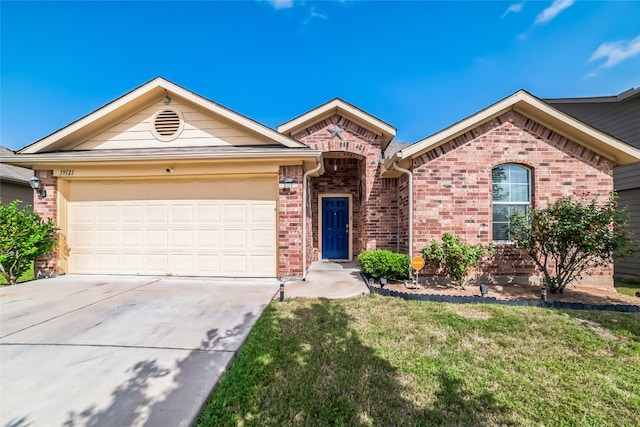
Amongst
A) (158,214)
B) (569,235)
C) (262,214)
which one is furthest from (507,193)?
(158,214)

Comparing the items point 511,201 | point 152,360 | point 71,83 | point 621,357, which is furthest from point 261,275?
point 71,83

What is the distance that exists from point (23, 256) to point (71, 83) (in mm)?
9222

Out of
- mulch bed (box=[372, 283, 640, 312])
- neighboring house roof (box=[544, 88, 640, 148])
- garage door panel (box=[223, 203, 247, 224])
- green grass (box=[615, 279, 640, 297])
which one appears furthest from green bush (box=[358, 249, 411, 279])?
neighboring house roof (box=[544, 88, 640, 148])

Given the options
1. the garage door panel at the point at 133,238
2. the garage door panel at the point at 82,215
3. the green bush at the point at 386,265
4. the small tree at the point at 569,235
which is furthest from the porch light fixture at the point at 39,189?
the small tree at the point at 569,235

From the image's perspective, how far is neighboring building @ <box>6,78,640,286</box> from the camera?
630cm

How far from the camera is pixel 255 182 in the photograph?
21.3 feet

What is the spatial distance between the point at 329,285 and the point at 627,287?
810 cm

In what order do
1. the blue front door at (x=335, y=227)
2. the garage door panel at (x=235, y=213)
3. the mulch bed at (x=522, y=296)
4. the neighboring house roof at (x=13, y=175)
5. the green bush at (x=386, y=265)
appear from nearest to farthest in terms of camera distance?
the mulch bed at (x=522, y=296) < the green bush at (x=386, y=265) < the garage door panel at (x=235, y=213) < the blue front door at (x=335, y=227) < the neighboring house roof at (x=13, y=175)

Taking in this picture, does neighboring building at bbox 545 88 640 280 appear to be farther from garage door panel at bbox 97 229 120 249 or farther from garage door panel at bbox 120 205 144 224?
garage door panel at bbox 97 229 120 249

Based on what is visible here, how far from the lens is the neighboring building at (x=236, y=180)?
20.7ft

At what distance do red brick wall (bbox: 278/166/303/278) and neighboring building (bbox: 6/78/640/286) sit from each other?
0.08 feet

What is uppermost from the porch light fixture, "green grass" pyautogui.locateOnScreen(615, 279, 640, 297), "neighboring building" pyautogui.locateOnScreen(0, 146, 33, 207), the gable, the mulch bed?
the gable

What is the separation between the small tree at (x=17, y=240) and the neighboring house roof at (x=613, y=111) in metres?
16.5

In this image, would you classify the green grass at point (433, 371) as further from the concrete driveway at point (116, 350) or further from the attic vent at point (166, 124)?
the attic vent at point (166, 124)
